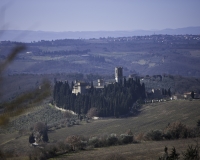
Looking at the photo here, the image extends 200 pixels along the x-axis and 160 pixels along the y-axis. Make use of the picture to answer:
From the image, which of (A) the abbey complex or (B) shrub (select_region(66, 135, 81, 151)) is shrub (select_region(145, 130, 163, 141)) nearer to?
(B) shrub (select_region(66, 135, 81, 151))

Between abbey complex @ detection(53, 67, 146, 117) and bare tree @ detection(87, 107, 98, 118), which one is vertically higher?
abbey complex @ detection(53, 67, 146, 117)

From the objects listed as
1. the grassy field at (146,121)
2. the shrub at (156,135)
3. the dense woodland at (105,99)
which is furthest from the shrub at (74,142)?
the dense woodland at (105,99)

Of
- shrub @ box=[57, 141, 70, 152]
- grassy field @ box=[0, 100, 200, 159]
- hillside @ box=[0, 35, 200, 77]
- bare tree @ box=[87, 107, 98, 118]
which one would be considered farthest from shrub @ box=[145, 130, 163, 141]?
hillside @ box=[0, 35, 200, 77]

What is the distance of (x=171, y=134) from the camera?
2783 cm

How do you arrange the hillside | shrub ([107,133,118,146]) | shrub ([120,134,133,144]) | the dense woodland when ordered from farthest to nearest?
the hillside → the dense woodland → shrub ([120,134,133,144]) → shrub ([107,133,118,146])

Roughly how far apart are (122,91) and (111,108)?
22.4ft

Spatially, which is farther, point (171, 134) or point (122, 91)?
point (122, 91)

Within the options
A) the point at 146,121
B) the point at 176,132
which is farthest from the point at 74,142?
the point at 146,121

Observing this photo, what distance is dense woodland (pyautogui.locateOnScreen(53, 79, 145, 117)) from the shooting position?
154 ft

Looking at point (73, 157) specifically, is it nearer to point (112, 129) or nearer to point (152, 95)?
point (112, 129)

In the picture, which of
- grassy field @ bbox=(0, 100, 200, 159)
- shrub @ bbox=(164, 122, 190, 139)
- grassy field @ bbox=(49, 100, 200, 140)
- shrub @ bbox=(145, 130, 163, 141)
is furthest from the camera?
grassy field @ bbox=(49, 100, 200, 140)

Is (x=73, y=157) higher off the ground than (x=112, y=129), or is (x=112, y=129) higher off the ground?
(x=73, y=157)

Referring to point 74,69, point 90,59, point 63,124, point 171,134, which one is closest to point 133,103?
point 63,124

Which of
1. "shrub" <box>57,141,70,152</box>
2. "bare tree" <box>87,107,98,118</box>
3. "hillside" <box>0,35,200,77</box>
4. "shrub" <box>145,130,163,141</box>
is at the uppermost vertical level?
"shrub" <box>57,141,70,152</box>
